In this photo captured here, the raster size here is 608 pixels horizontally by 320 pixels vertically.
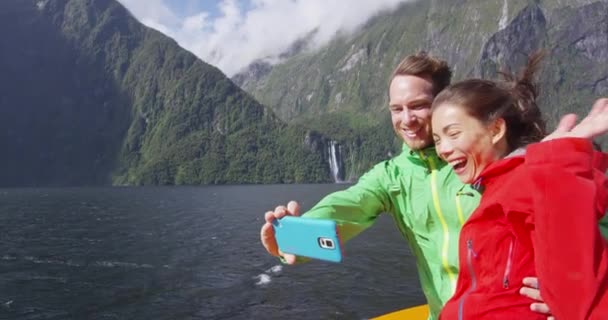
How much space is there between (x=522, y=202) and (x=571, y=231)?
295mm

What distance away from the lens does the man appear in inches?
131

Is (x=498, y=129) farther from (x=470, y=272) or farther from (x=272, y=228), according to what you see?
(x=272, y=228)

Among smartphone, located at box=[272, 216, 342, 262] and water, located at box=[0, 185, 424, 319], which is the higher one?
smartphone, located at box=[272, 216, 342, 262]

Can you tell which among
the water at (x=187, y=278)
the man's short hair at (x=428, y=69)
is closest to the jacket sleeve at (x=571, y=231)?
the man's short hair at (x=428, y=69)

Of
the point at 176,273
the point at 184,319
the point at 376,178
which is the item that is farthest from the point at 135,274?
the point at 376,178

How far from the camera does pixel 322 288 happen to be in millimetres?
27812

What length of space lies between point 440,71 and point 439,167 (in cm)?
66

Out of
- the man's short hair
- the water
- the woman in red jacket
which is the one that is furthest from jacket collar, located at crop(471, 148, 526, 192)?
the water

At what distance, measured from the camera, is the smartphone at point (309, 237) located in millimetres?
2938

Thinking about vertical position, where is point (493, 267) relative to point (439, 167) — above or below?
below

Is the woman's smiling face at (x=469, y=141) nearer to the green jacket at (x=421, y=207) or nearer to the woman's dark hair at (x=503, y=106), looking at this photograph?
the woman's dark hair at (x=503, y=106)

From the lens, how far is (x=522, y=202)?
2.30 m

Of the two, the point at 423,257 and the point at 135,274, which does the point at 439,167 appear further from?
the point at 135,274

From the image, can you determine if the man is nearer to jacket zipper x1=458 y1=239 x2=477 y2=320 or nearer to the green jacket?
the green jacket
